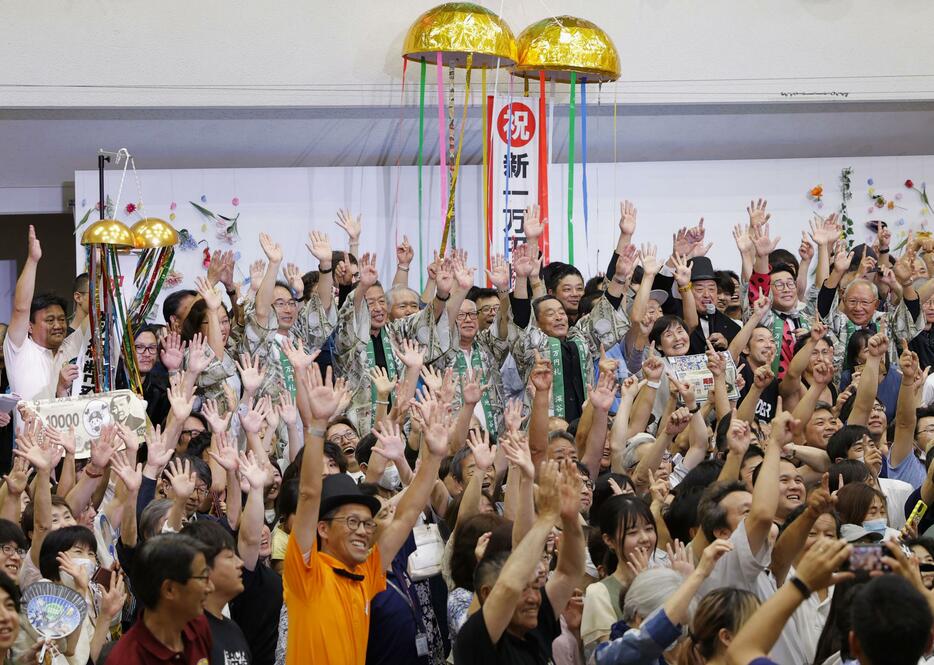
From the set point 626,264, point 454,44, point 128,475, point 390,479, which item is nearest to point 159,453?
point 128,475

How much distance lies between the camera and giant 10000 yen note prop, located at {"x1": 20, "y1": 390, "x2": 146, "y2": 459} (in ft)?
19.3

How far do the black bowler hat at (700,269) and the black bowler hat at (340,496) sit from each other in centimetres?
435

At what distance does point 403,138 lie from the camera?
10000 millimetres

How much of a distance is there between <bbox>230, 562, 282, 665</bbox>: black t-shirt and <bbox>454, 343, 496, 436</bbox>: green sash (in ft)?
10.2

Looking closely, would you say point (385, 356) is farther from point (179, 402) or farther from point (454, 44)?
point (454, 44)

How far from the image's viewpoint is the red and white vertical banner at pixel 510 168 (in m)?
9.39

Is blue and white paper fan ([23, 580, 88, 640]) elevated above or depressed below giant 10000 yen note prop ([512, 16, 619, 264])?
below

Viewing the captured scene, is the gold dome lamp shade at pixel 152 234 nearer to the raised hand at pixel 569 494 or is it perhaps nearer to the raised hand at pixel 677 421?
the raised hand at pixel 677 421

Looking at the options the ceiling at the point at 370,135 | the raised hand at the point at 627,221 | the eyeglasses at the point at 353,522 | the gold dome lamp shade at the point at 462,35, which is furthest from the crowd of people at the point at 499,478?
the ceiling at the point at 370,135

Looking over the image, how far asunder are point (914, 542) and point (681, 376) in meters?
2.57

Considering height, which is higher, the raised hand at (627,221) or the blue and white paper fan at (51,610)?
the raised hand at (627,221)

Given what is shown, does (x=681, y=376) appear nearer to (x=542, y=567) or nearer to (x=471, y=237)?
(x=542, y=567)

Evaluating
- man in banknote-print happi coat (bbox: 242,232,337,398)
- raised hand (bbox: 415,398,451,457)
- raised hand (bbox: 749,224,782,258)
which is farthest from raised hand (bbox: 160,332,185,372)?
raised hand (bbox: 749,224,782,258)

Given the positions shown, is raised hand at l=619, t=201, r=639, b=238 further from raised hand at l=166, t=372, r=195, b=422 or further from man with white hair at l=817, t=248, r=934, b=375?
raised hand at l=166, t=372, r=195, b=422
